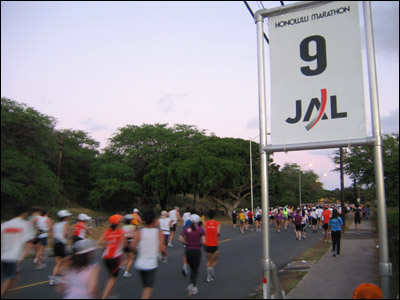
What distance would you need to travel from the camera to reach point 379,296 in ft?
16.7

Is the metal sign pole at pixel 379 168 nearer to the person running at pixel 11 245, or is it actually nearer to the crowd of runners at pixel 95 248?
the crowd of runners at pixel 95 248

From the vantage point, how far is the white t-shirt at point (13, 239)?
606cm

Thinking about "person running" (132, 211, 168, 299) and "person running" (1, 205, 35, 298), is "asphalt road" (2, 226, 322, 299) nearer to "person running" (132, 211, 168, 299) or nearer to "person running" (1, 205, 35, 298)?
"person running" (1, 205, 35, 298)

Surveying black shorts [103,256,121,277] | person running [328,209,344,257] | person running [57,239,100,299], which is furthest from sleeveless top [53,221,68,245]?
person running [328,209,344,257]

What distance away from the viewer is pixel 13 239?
612 centimetres

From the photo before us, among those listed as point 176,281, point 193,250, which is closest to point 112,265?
point 193,250

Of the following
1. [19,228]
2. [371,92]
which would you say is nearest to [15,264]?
[19,228]

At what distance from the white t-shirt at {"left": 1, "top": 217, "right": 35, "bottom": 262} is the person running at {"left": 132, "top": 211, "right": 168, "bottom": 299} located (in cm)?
190

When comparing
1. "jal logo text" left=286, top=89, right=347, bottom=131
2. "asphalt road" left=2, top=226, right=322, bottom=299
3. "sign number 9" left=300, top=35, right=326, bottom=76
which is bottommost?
"asphalt road" left=2, top=226, right=322, bottom=299

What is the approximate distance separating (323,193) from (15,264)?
96.6m

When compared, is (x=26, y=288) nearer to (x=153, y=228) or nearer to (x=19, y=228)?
(x=19, y=228)

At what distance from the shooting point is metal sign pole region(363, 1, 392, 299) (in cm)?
522

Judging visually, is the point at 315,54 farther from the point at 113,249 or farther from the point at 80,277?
the point at 113,249

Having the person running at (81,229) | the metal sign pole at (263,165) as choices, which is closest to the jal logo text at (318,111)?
the metal sign pole at (263,165)
